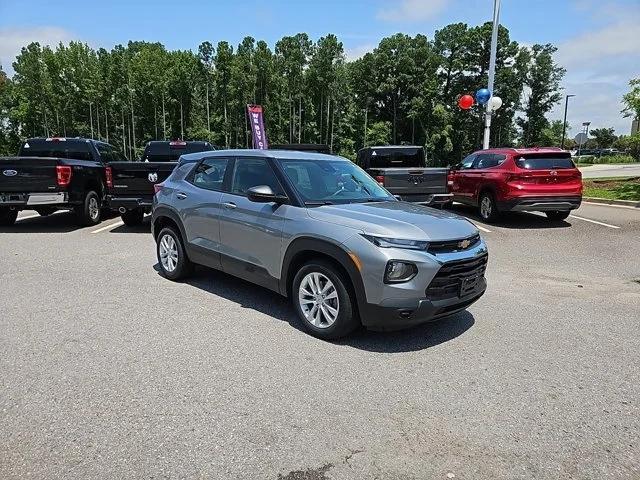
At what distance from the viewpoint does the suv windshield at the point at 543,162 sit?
10469 mm

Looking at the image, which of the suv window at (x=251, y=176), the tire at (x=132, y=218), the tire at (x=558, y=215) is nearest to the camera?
the suv window at (x=251, y=176)

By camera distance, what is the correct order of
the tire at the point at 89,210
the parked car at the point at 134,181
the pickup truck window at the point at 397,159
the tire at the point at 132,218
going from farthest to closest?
the pickup truck window at the point at 397,159
the tire at the point at 132,218
the tire at the point at 89,210
the parked car at the point at 134,181

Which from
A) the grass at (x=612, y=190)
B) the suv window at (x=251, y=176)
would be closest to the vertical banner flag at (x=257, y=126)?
the grass at (x=612, y=190)

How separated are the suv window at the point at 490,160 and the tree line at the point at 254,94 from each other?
4109cm

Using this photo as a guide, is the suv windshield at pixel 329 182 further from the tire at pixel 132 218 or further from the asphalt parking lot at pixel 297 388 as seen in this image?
the tire at pixel 132 218

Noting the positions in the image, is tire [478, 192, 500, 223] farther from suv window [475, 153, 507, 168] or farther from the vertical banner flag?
the vertical banner flag

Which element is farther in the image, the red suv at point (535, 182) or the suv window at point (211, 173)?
the red suv at point (535, 182)

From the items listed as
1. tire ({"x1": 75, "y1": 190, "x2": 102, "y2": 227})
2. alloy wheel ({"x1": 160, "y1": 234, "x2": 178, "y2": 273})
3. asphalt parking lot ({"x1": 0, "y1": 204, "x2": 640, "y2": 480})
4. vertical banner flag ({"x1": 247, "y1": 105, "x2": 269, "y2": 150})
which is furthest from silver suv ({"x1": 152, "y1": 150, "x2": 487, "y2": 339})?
vertical banner flag ({"x1": 247, "y1": 105, "x2": 269, "y2": 150})

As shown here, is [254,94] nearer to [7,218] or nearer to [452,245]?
[7,218]

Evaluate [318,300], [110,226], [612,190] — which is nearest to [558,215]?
[612,190]

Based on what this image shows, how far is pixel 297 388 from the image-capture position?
3.48 meters

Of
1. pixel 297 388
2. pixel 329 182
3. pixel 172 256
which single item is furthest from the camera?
pixel 172 256

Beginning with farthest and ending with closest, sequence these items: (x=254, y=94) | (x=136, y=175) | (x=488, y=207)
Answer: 1. (x=254, y=94)
2. (x=488, y=207)
3. (x=136, y=175)

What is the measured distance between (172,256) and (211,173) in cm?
130
